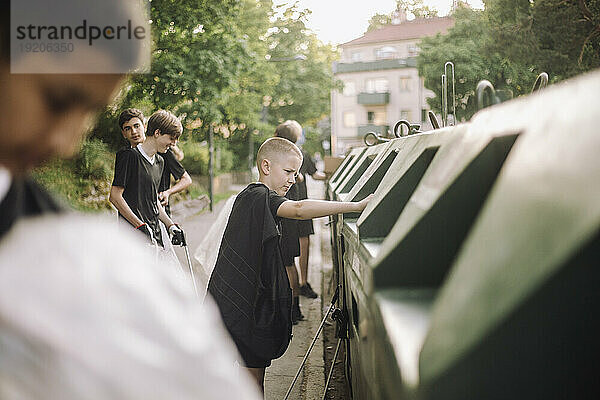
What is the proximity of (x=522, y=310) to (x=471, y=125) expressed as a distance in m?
0.80

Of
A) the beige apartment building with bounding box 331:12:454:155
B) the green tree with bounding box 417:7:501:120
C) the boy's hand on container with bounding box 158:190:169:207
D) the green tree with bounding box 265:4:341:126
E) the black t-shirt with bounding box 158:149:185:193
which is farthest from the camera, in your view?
the beige apartment building with bounding box 331:12:454:155

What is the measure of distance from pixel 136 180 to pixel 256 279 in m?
1.54

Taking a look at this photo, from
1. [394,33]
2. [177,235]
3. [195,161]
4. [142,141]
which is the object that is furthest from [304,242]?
[394,33]

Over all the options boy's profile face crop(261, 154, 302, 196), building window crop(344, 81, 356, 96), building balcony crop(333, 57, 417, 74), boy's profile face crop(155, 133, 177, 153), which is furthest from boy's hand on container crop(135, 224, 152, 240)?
building window crop(344, 81, 356, 96)

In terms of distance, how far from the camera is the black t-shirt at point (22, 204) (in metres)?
0.89

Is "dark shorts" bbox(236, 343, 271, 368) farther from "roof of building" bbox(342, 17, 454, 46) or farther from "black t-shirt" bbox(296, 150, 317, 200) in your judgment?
"roof of building" bbox(342, 17, 454, 46)

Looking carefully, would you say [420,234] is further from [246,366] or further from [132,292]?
[246,366]

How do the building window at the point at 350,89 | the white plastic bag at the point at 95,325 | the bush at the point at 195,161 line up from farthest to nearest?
1. the building window at the point at 350,89
2. the bush at the point at 195,161
3. the white plastic bag at the point at 95,325

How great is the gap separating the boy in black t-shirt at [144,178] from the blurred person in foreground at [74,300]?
353 centimetres

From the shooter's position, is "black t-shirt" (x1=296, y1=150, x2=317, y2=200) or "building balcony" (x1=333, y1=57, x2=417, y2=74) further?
"building balcony" (x1=333, y1=57, x2=417, y2=74)

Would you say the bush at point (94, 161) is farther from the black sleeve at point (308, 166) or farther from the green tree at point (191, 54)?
the black sleeve at point (308, 166)

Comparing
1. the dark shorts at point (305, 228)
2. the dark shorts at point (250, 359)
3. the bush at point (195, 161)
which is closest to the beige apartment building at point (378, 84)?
the bush at point (195, 161)

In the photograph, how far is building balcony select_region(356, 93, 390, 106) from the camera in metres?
48.8

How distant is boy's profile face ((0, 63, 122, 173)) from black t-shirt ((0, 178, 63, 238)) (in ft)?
0.10
